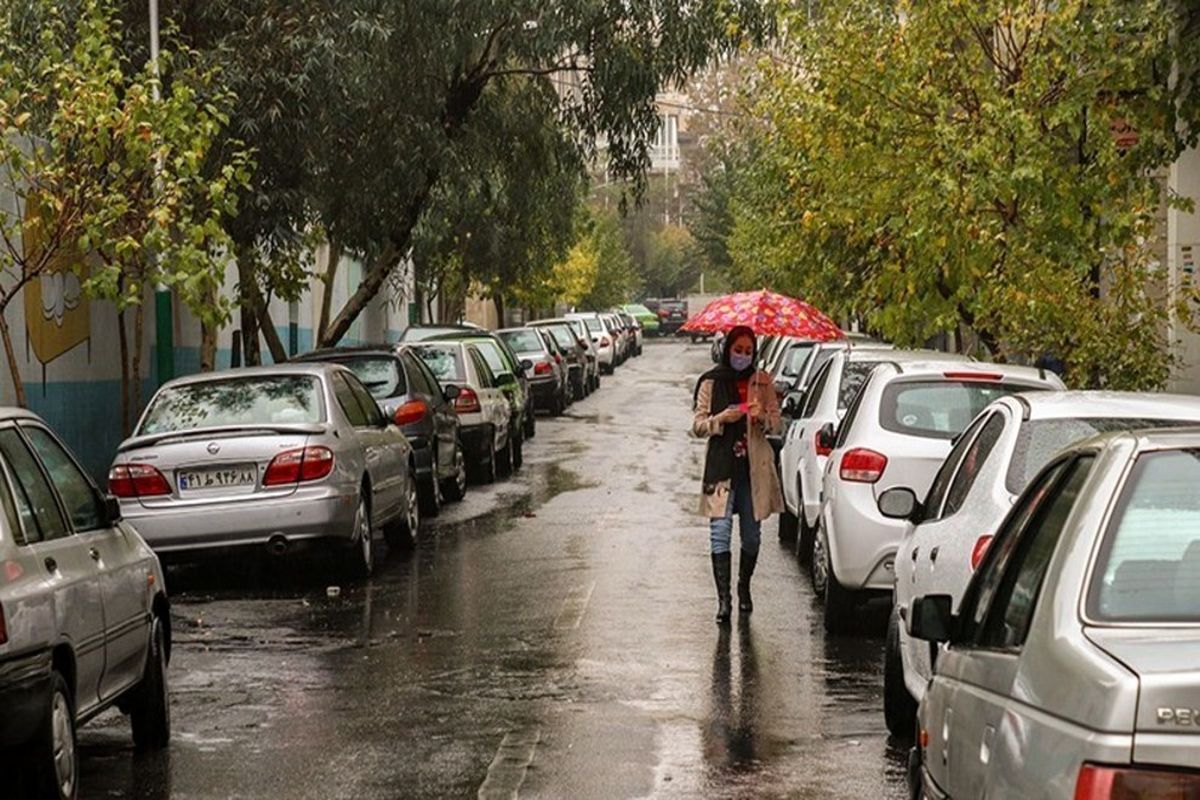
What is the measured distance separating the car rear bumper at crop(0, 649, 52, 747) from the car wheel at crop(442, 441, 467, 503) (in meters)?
16.2

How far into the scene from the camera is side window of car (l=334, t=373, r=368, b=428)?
17.6m

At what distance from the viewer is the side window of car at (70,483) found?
9531mm

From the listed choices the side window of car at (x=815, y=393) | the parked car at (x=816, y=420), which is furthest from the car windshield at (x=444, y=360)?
the side window of car at (x=815, y=393)

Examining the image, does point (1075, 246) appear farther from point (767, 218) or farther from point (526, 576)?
point (767, 218)

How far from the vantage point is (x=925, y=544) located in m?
10.4

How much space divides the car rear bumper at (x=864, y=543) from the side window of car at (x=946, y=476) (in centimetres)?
265

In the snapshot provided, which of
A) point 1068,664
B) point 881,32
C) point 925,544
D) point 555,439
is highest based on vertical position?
point 881,32

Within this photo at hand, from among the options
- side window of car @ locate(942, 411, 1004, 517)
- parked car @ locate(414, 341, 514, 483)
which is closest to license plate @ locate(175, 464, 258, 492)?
side window of car @ locate(942, 411, 1004, 517)

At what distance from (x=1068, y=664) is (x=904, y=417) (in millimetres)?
9669

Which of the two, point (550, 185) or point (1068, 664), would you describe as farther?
point (550, 185)

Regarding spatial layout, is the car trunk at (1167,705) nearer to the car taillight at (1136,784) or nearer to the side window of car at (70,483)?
the car taillight at (1136,784)

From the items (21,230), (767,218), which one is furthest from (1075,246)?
(767,218)

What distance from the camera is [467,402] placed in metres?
26.3

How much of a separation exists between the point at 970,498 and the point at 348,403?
28.4 feet
